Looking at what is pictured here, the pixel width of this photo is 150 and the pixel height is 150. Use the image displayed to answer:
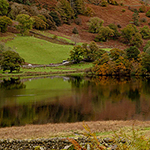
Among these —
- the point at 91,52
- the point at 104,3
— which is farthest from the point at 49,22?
the point at 104,3

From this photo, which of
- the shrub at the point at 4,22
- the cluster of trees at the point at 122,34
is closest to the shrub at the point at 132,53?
the cluster of trees at the point at 122,34

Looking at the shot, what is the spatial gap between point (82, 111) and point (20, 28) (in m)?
61.8

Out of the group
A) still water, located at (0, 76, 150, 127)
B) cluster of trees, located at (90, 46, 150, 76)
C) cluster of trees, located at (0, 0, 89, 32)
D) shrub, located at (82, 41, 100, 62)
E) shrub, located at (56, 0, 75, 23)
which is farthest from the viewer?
shrub, located at (56, 0, 75, 23)

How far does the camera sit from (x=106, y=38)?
89875 mm

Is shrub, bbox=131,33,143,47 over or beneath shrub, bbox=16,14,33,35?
beneath

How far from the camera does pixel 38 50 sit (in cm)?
6769

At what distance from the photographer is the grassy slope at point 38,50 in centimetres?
6216

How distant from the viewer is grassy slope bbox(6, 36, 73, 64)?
62.2 meters

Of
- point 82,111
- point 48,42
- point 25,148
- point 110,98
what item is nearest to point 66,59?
point 48,42

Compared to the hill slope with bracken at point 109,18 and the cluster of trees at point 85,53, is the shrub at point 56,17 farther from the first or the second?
the cluster of trees at point 85,53

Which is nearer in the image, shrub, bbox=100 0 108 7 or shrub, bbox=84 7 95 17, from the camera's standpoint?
shrub, bbox=84 7 95 17

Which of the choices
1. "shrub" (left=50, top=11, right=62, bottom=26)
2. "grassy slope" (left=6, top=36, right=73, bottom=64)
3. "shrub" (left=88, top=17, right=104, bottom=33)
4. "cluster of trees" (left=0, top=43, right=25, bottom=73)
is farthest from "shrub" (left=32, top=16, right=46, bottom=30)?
"cluster of trees" (left=0, top=43, right=25, bottom=73)

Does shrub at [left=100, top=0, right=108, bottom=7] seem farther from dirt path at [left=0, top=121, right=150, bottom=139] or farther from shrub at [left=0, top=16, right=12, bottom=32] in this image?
dirt path at [left=0, top=121, right=150, bottom=139]

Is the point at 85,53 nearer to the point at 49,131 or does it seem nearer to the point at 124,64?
the point at 124,64
